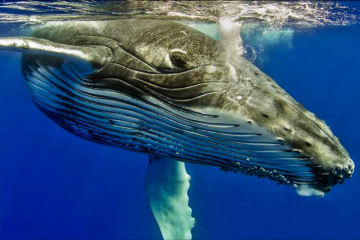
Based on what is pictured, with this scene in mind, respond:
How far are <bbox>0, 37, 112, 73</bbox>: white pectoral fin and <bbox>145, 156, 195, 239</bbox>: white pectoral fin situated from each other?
248 cm

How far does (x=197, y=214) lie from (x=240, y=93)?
2070 centimetres

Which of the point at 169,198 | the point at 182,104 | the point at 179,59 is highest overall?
the point at 179,59

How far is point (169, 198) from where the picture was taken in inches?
229

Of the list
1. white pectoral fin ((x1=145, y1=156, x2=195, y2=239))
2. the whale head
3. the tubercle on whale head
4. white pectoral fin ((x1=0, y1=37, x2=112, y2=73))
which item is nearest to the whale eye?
the whale head

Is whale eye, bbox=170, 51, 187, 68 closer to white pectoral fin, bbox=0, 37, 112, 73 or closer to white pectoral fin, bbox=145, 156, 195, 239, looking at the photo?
white pectoral fin, bbox=0, 37, 112, 73

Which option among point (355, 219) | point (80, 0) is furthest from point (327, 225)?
point (80, 0)

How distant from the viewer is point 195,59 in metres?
3.26

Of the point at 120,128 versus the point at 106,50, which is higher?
the point at 106,50

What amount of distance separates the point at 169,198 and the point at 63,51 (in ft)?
11.2

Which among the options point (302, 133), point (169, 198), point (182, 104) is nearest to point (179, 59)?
point (182, 104)

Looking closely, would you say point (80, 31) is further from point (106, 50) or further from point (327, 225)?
point (327, 225)

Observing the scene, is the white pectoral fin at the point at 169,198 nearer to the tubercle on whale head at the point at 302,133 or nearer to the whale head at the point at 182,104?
the whale head at the point at 182,104

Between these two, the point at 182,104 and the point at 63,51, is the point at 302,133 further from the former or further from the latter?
the point at 63,51

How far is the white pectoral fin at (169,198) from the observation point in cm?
566
